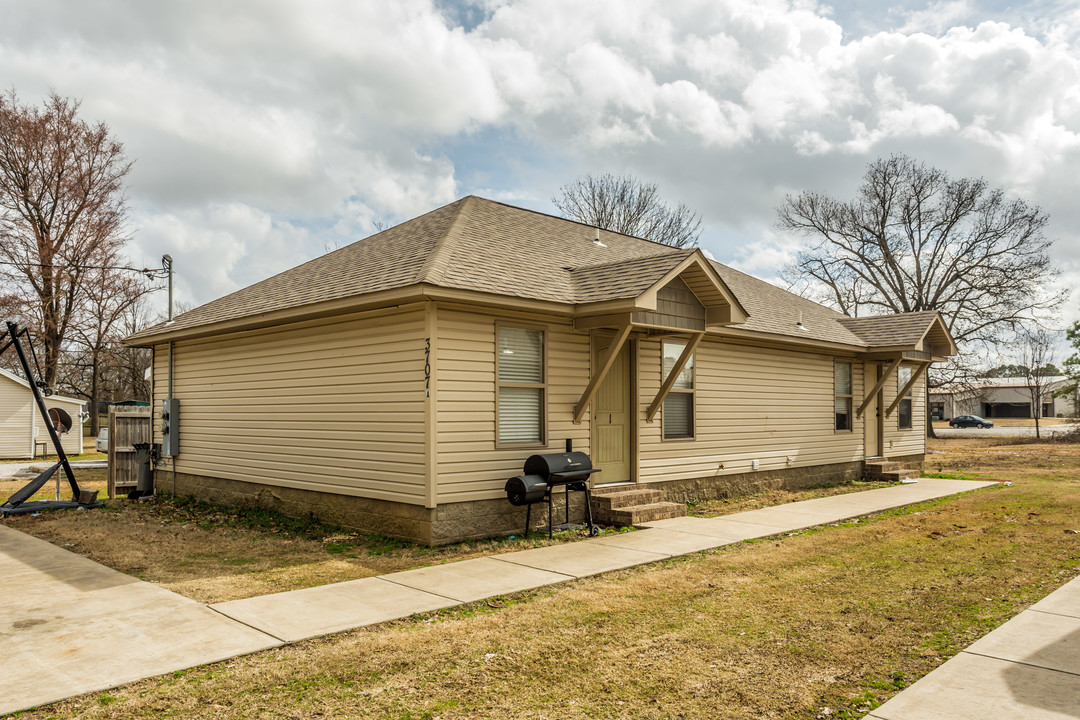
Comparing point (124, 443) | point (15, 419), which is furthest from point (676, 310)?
point (15, 419)

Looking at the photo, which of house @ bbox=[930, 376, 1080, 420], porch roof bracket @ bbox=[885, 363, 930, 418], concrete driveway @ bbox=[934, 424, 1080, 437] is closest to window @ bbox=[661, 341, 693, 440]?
porch roof bracket @ bbox=[885, 363, 930, 418]

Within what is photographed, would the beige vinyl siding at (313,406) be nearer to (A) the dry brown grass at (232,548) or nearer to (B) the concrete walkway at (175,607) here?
(A) the dry brown grass at (232,548)

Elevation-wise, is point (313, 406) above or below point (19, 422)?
above

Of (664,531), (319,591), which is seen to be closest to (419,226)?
(664,531)

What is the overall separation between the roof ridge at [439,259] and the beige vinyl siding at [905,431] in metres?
12.1

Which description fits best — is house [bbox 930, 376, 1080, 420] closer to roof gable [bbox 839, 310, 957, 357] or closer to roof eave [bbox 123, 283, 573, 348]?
roof gable [bbox 839, 310, 957, 357]

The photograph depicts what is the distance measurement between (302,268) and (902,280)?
1331 inches

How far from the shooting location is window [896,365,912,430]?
18.3 meters

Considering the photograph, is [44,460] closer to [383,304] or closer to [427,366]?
[383,304]

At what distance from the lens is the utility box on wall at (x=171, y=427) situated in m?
13.5

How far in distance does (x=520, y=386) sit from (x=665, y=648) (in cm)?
493

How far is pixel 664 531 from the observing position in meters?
9.59

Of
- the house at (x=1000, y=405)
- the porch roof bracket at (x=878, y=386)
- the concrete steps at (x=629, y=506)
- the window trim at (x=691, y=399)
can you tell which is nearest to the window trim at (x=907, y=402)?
the porch roof bracket at (x=878, y=386)

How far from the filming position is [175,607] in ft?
19.7
